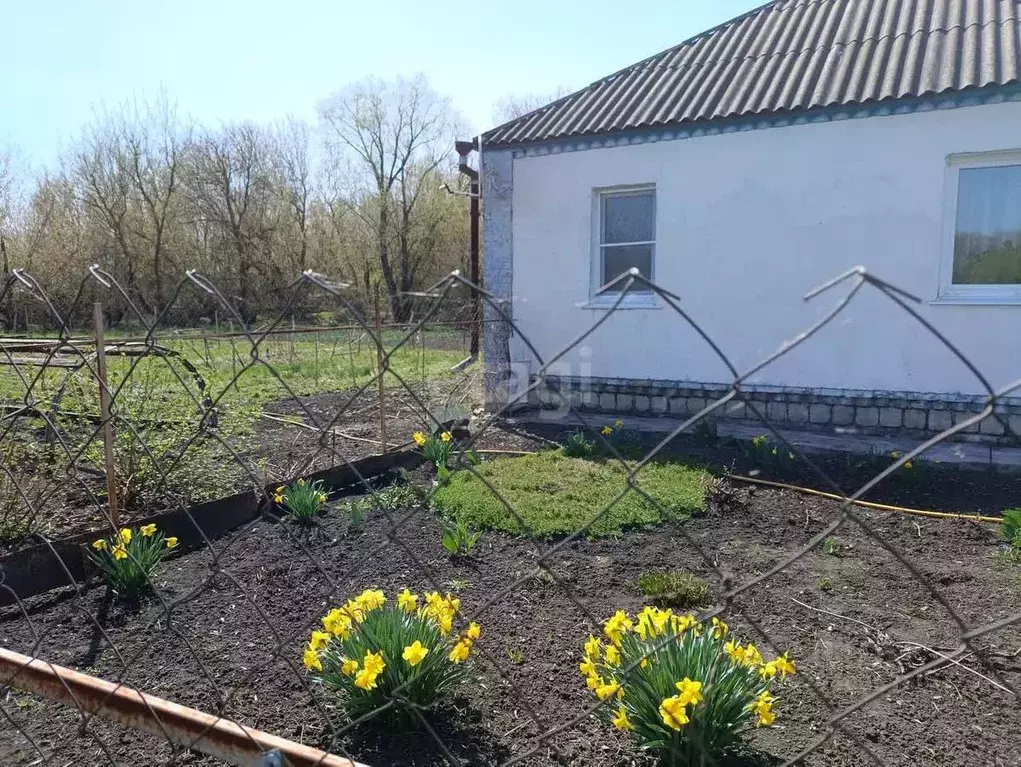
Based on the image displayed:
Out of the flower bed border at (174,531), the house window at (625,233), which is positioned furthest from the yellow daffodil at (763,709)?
the house window at (625,233)

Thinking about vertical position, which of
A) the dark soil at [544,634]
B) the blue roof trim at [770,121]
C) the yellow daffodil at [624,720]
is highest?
the blue roof trim at [770,121]

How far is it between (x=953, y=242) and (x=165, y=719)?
21.5 feet

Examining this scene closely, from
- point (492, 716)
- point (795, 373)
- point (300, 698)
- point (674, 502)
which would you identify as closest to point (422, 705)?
point (492, 716)

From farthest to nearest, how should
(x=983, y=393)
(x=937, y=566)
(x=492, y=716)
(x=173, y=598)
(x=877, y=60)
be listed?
(x=877, y=60) < (x=983, y=393) < (x=937, y=566) < (x=173, y=598) < (x=492, y=716)

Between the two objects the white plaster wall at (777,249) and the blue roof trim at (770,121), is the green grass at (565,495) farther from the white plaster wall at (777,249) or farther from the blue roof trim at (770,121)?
the blue roof trim at (770,121)

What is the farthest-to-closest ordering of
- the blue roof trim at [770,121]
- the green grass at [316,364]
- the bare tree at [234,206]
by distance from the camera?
the bare tree at [234,206] < the green grass at [316,364] < the blue roof trim at [770,121]

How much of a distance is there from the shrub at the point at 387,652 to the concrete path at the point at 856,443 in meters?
2.90

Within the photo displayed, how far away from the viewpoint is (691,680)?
5.55 feet

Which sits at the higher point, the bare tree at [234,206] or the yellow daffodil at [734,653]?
the bare tree at [234,206]

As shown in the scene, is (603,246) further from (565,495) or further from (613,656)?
(613,656)

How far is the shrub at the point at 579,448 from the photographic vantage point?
556 centimetres

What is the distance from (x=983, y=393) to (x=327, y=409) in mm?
6524

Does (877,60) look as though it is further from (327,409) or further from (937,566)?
(327,409)

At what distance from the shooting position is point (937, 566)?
3.36 metres
